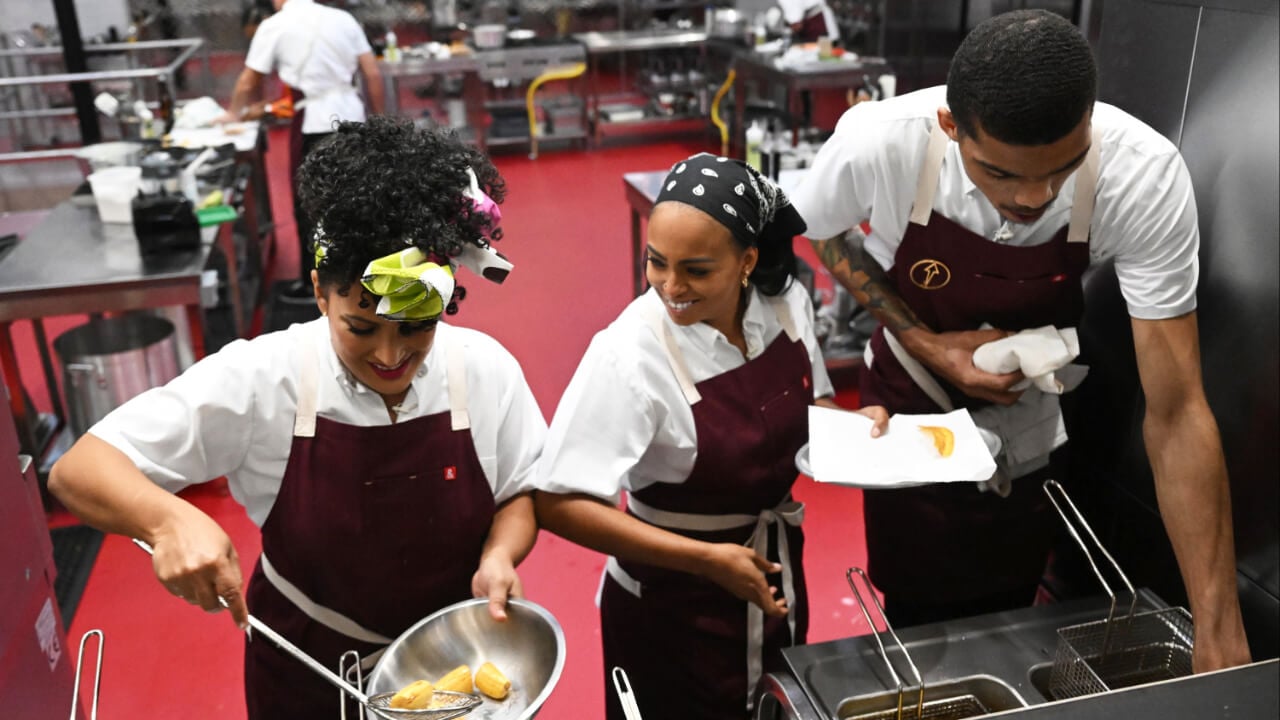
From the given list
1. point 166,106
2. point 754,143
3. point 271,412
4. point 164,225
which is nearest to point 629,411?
point 271,412

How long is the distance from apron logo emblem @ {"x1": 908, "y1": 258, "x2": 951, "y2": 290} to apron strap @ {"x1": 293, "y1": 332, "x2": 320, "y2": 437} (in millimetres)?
1066

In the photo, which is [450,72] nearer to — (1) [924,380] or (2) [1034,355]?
(1) [924,380]

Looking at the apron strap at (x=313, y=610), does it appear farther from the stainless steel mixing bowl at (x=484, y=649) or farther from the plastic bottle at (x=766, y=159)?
the plastic bottle at (x=766, y=159)

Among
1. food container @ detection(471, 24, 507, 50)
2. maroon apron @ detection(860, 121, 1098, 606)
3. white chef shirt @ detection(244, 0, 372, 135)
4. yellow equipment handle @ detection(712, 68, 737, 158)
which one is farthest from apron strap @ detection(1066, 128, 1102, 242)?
food container @ detection(471, 24, 507, 50)

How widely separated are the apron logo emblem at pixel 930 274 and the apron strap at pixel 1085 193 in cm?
22

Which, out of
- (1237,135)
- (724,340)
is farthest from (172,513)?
(1237,135)

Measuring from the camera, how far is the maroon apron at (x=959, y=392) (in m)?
1.79

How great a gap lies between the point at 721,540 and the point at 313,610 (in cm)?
70

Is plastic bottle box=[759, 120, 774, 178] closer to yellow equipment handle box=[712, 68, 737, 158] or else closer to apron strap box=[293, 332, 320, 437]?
apron strap box=[293, 332, 320, 437]

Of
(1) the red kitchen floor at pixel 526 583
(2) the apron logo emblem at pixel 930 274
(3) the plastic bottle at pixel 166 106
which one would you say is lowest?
(1) the red kitchen floor at pixel 526 583

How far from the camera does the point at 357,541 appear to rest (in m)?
1.59

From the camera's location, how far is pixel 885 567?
7.04ft

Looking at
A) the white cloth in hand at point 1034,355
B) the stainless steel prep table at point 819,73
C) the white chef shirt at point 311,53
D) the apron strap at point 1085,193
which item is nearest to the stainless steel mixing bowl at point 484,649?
the white cloth in hand at point 1034,355

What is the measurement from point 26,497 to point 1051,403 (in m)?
1.83
